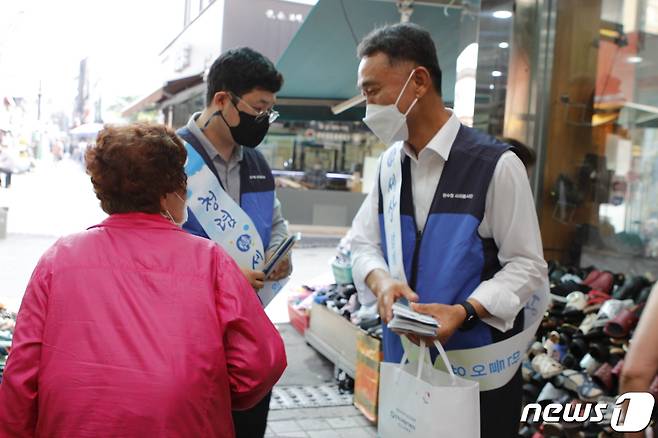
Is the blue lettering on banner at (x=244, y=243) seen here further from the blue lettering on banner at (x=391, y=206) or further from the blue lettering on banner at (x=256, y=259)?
the blue lettering on banner at (x=391, y=206)

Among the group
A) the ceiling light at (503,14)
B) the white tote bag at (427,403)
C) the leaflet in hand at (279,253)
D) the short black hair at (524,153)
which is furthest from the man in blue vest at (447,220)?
the ceiling light at (503,14)

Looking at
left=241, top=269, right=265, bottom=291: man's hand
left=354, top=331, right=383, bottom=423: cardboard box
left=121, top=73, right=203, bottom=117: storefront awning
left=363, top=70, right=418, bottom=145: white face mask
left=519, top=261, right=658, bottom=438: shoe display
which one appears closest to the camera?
left=363, top=70, right=418, bottom=145: white face mask

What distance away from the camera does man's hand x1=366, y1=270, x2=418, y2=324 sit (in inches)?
80.7

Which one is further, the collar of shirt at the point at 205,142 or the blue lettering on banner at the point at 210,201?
the collar of shirt at the point at 205,142

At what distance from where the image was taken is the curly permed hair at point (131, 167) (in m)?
1.74

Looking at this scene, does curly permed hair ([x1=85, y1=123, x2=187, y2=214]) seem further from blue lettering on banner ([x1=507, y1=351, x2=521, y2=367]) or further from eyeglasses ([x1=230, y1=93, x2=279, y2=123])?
blue lettering on banner ([x1=507, y1=351, x2=521, y2=367])

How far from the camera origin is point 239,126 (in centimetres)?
262

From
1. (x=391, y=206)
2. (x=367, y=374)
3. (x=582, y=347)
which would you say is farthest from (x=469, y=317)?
(x=367, y=374)

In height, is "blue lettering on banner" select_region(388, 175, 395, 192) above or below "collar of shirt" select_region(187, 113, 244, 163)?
below

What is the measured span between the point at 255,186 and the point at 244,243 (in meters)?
0.29

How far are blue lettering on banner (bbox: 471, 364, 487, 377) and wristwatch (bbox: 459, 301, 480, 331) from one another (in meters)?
0.13

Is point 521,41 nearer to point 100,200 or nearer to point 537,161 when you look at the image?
point 537,161

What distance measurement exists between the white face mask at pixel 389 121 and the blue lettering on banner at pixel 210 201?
64cm

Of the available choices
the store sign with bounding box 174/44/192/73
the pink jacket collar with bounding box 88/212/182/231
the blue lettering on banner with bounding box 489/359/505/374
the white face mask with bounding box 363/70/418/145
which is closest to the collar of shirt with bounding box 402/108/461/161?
the white face mask with bounding box 363/70/418/145
